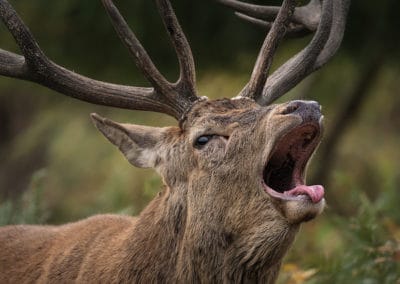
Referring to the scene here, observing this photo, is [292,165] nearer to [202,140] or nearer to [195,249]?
[202,140]

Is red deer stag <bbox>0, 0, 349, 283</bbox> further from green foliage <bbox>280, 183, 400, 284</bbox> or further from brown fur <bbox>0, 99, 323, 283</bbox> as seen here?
green foliage <bbox>280, 183, 400, 284</bbox>

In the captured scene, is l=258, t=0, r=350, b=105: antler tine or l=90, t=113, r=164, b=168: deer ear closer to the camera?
l=90, t=113, r=164, b=168: deer ear

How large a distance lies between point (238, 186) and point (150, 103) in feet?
2.61

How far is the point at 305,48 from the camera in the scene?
636 centimetres

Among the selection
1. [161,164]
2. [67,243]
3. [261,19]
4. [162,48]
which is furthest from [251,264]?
[162,48]

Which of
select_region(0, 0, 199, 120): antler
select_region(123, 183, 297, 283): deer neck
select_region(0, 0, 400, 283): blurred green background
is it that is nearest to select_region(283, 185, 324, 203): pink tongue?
select_region(123, 183, 297, 283): deer neck

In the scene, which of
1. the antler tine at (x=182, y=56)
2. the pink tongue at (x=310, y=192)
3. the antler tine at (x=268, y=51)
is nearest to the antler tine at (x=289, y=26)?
the antler tine at (x=268, y=51)

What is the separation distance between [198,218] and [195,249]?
16 centimetres

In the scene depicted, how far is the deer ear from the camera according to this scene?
5.81m

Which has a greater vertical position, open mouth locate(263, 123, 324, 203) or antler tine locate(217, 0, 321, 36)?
antler tine locate(217, 0, 321, 36)

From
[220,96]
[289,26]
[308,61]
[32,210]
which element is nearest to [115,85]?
[308,61]

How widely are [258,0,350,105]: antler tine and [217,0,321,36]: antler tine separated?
22 centimetres

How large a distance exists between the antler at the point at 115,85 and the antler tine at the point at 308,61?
1.55 ft

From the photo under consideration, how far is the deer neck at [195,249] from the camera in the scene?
17.5 feet
